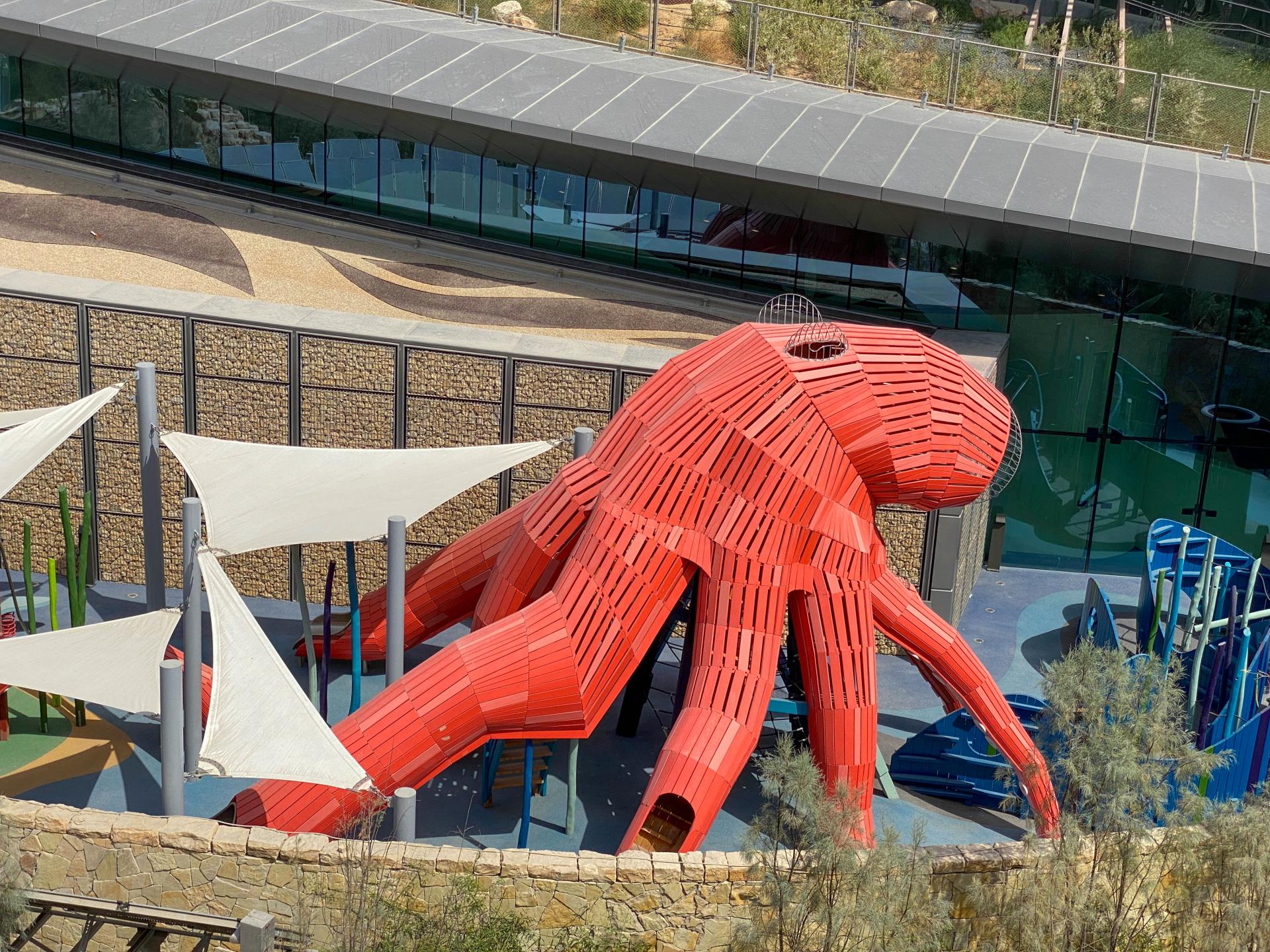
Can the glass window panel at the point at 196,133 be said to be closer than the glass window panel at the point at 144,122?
Yes

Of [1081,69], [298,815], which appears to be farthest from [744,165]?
[298,815]

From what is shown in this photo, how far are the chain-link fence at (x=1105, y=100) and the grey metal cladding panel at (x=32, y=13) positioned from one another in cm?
1633

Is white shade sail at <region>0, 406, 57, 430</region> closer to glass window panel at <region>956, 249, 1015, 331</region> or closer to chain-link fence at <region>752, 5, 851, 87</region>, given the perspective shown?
glass window panel at <region>956, 249, 1015, 331</region>

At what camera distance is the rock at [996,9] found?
37.8m

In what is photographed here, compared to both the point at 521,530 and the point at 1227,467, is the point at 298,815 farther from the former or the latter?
the point at 1227,467

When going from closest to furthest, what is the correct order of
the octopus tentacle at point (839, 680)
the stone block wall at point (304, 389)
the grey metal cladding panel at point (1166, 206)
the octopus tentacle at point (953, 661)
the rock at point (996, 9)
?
the octopus tentacle at point (839, 680), the octopus tentacle at point (953, 661), the stone block wall at point (304, 389), the grey metal cladding panel at point (1166, 206), the rock at point (996, 9)

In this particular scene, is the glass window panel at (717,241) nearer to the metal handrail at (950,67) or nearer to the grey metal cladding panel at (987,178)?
the grey metal cladding panel at (987,178)

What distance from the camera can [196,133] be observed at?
2591 cm

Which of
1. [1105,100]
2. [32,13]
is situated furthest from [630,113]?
[32,13]

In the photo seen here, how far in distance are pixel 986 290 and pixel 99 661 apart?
588 inches

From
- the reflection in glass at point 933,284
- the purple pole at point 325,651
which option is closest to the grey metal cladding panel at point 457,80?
the reflection in glass at point 933,284

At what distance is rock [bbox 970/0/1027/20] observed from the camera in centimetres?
3781

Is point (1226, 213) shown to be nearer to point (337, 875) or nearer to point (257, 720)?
point (257, 720)

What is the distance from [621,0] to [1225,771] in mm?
19431
